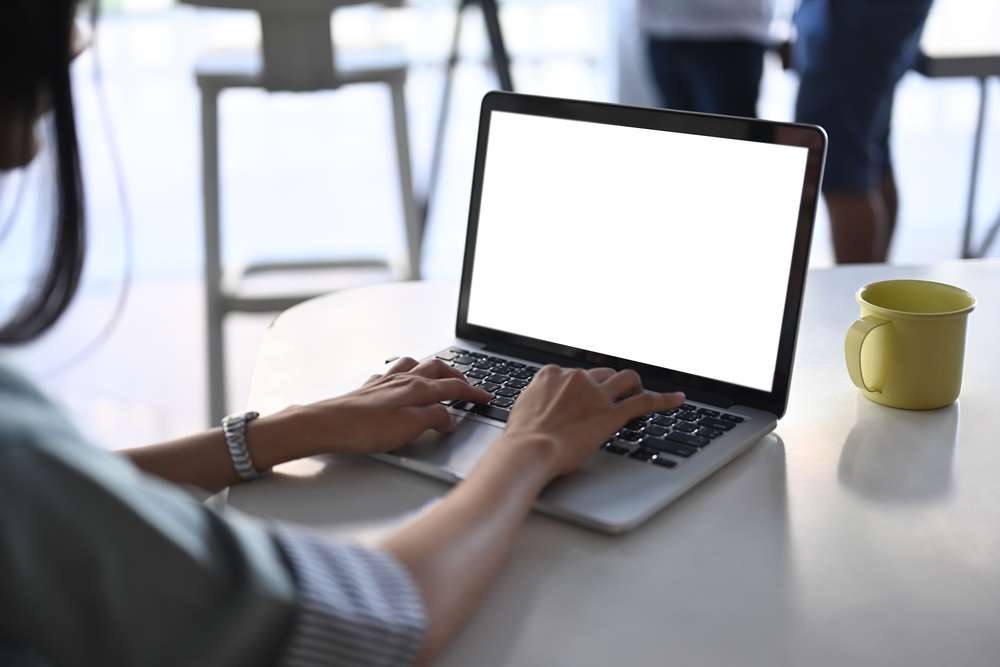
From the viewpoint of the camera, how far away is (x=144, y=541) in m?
0.47

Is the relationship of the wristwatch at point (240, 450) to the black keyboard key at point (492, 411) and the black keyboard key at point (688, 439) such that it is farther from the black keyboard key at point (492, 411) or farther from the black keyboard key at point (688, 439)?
the black keyboard key at point (688, 439)

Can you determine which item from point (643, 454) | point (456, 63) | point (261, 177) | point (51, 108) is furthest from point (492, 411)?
point (261, 177)

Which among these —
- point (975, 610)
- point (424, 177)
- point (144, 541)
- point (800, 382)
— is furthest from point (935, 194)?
point (144, 541)

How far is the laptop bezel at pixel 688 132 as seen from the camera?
832mm

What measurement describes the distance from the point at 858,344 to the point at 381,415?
Result: 1.25 feet

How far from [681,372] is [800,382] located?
0.38 ft

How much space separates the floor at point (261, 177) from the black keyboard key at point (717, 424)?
1568 mm

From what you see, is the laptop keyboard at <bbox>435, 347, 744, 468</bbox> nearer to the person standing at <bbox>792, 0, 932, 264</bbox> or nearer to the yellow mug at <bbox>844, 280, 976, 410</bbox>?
the yellow mug at <bbox>844, 280, 976, 410</bbox>

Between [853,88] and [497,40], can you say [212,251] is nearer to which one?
[497,40]

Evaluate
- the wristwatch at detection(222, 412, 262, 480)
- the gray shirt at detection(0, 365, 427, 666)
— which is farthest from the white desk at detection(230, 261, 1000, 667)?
the gray shirt at detection(0, 365, 427, 666)

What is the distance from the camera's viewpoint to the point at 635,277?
0.94 m

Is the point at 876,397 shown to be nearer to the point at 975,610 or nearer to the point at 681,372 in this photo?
the point at 681,372

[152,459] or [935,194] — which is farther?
[935,194]

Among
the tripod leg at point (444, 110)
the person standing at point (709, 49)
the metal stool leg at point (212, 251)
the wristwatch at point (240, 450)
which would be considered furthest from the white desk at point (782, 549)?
the tripod leg at point (444, 110)
